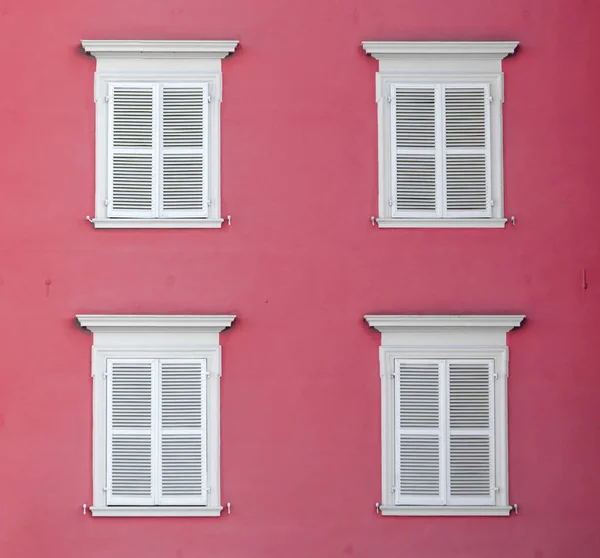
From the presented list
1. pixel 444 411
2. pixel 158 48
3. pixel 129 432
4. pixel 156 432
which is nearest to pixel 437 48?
pixel 158 48

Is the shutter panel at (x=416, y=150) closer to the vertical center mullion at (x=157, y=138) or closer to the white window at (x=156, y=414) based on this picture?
the white window at (x=156, y=414)

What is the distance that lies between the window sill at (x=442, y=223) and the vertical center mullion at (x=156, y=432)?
2.74 m

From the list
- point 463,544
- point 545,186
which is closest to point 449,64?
point 545,186

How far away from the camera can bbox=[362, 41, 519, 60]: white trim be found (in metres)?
9.50

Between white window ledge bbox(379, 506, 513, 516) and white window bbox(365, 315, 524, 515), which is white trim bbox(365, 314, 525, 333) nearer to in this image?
white window bbox(365, 315, 524, 515)

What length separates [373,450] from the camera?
9367 mm

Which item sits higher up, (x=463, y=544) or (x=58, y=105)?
(x=58, y=105)

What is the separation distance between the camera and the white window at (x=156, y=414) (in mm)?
9289

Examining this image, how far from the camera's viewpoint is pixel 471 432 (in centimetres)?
937

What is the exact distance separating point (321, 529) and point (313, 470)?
592mm

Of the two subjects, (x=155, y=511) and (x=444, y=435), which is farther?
(x=444, y=435)

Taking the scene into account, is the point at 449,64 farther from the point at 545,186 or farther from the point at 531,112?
the point at 545,186

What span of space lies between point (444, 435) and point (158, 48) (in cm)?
489

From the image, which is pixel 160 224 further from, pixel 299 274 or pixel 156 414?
pixel 156 414
